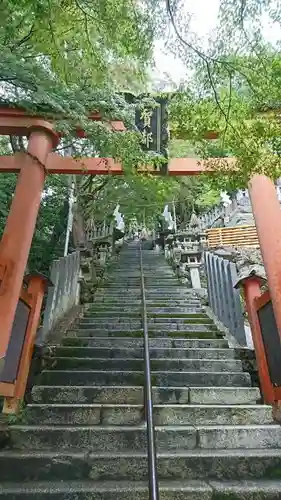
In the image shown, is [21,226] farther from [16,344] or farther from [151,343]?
[151,343]

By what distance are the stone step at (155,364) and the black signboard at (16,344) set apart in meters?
0.77

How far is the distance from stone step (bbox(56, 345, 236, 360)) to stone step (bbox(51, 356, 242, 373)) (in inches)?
8.7

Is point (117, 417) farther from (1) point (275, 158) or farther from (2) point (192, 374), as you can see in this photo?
(1) point (275, 158)

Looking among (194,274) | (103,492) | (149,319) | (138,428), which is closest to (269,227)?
(149,319)

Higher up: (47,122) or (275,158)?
(47,122)

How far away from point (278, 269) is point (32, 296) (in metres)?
3.11

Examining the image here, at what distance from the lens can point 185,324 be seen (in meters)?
5.83

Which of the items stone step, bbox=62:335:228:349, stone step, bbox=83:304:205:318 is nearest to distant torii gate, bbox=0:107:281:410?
stone step, bbox=62:335:228:349

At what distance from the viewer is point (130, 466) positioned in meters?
2.80

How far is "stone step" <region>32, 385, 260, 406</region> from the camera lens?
379cm

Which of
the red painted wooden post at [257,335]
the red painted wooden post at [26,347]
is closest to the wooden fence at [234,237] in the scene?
the red painted wooden post at [257,335]

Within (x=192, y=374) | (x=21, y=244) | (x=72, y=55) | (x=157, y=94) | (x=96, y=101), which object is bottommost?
(x=192, y=374)

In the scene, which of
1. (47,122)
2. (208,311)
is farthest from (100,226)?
(47,122)

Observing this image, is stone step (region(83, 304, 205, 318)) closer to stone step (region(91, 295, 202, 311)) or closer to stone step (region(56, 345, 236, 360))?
stone step (region(91, 295, 202, 311))
